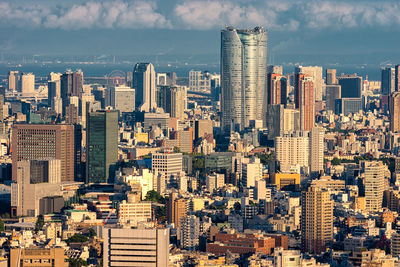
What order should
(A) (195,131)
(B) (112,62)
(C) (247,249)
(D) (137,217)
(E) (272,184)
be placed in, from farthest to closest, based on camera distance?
(B) (112,62) < (A) (195,131) < (E) (272,184) < (D) (137,217) < (C) (247,249)

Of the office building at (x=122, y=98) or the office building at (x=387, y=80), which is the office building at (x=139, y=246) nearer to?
the office building at (x=122, y=98)

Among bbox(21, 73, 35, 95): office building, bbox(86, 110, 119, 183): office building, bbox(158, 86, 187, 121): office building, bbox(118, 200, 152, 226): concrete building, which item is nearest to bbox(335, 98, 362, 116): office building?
bbox(158, 86, 187, 121): office building

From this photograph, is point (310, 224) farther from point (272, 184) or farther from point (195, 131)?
point (195, 131)

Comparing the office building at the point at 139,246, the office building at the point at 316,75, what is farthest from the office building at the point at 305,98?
the office building at the point at 139,246

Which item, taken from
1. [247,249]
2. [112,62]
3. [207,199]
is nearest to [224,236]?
[247,249]

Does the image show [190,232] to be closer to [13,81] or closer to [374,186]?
[374,186]

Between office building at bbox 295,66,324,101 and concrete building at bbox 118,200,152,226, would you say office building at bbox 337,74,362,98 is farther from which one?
concrete building at bbox 118,200,152,226
